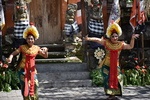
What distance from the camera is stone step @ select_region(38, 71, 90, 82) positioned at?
10.3 metres

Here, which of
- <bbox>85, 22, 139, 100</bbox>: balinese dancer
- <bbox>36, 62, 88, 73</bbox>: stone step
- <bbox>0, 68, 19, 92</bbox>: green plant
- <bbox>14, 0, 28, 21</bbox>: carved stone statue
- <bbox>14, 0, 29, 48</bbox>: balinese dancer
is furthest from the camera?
<bbox>14, 0, 28, 21</bbox>: carved stone statue

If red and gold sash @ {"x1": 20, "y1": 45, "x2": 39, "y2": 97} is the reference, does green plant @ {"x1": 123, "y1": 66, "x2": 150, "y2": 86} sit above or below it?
below

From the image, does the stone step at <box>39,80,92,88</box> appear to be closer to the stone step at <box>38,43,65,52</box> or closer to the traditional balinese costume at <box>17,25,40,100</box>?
the stone step at <box>38,43,65,52</box>

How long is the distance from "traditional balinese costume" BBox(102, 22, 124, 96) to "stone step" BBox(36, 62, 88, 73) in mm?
2712

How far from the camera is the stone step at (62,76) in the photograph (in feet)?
33.9

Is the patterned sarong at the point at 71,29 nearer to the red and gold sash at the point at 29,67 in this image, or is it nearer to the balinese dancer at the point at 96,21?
the balinese dancer at the point at 96,21

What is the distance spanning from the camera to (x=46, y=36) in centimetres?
1259

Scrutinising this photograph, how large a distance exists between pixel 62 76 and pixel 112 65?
2.71 m

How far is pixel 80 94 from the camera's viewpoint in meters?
9.22

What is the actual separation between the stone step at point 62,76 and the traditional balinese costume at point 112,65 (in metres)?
2.37

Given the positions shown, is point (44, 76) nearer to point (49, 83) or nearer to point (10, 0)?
point (49, 83)

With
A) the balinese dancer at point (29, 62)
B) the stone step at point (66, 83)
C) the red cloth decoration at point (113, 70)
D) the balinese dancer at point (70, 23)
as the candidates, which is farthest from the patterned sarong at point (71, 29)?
the balinese dancer at point (29, 62)

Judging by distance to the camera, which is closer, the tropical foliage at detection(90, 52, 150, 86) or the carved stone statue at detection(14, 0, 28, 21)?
the tropical foliage at detection(90, 52, 150, 86)

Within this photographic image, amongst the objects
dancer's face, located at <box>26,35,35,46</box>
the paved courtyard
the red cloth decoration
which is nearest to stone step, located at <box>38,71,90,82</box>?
the paved courtyard
